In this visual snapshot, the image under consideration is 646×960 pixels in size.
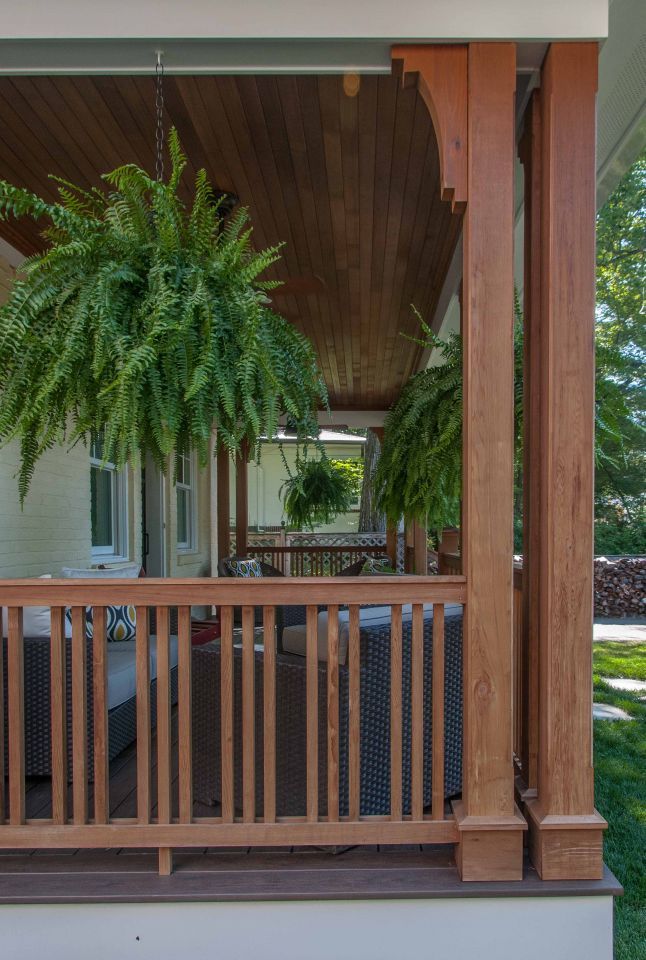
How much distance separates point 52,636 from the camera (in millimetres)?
2107

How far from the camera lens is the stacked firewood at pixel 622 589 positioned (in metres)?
9.40

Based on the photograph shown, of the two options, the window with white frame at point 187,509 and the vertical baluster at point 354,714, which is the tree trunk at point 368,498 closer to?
the window with white frame at point 187,509

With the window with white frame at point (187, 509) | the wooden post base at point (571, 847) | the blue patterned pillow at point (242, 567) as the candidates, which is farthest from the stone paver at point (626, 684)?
the window with white frame at point (187, 509)

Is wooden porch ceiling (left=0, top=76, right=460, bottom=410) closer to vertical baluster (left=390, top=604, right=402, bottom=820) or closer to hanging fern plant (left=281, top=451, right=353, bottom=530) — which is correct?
vertical baluster (left=390, top=604, right=402, bottom=820)

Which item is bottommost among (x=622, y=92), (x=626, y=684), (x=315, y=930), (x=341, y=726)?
(x=626, y=684)

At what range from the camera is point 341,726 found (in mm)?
2426

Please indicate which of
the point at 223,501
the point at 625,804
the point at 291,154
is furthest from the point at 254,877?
the point at 223,501

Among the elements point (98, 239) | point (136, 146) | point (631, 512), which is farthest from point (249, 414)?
point (631, 512)

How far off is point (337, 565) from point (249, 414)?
26.1 feet

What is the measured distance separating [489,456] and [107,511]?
4203 mm

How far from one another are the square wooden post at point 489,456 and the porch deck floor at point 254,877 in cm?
13

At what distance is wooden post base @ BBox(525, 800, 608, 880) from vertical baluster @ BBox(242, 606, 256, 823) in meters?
0.84

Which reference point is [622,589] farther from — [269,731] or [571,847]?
[269,731]

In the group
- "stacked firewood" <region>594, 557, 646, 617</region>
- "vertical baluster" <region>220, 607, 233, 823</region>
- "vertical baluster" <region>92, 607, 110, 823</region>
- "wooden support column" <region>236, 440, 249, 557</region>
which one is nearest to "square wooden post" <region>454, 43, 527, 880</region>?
"vertical baluster" <region>220, 607, 233, 823</region>
